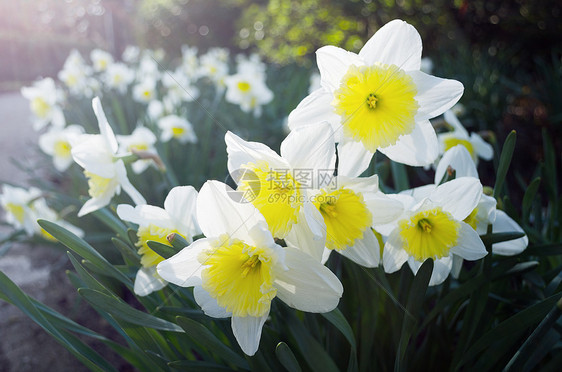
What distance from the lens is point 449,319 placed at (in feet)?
3.77

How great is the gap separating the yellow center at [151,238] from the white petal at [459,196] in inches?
21.8

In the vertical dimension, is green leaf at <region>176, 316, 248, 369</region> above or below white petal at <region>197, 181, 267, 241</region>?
below

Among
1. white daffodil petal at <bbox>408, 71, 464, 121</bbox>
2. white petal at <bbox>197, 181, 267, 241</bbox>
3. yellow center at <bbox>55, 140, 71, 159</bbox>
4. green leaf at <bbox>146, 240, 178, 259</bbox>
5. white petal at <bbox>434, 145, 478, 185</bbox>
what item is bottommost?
yellow center at <bbox>55, 140, 71, 159</bbox>

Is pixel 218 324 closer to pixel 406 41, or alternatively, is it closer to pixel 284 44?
pixel 406 41

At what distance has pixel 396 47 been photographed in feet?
2.77

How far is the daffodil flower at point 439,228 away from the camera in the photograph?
847 millimetres

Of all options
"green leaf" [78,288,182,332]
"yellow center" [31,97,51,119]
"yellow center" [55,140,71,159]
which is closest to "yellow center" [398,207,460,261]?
"green leaf" [78,288,182,332]

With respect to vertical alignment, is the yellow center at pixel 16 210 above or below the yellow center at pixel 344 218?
below

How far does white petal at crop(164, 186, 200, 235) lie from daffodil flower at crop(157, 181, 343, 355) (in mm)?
168

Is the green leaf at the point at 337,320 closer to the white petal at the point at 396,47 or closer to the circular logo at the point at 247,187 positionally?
Result: the circular logo at the point at 247,187

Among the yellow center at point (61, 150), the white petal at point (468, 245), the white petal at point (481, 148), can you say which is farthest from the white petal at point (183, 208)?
the yellow center at point (61, 150)

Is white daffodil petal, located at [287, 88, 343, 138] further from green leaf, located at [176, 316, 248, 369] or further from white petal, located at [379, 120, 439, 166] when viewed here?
green leaf, located at [176, 316, 248, 369]

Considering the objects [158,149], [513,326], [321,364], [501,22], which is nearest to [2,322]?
[158,149]

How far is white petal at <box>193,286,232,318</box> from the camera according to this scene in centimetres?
77
